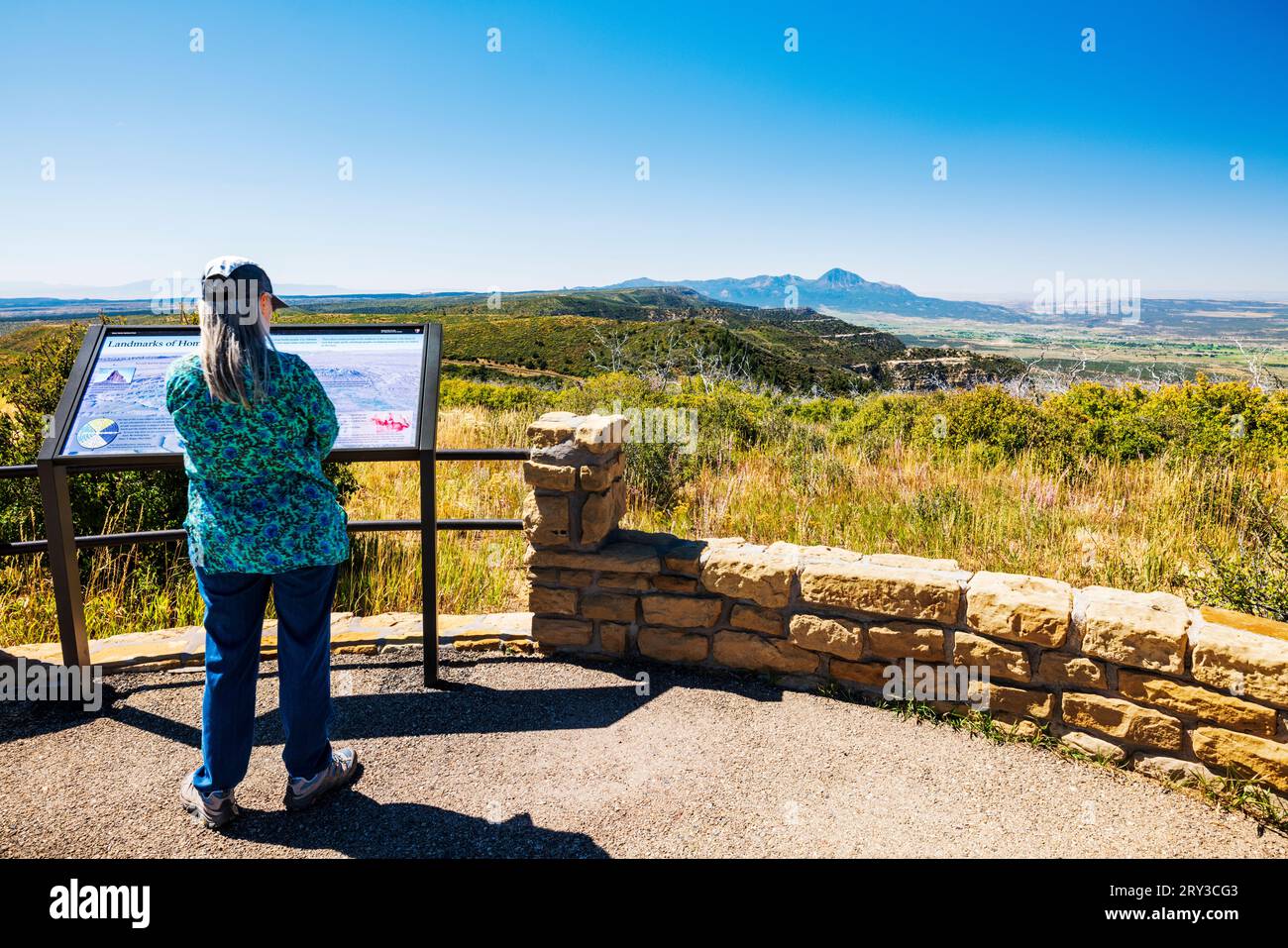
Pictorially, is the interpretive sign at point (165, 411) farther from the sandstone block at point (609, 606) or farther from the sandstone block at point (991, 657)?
the sandstone block at point (991, 657)

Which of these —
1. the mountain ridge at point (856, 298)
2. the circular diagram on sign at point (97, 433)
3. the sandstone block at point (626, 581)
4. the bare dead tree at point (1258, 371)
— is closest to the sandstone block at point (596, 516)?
the sandstone block at point (626, 581)

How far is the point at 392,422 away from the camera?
12.4 feet

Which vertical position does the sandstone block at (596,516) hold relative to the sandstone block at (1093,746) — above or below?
above

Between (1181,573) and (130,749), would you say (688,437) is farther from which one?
(130,749)

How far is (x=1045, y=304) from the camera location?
7.33 m

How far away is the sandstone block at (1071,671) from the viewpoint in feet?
10.8

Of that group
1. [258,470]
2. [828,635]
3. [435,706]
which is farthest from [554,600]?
[258,470]

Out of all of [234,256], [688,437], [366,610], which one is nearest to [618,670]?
[366,610]

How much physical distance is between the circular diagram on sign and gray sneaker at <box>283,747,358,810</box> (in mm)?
1905

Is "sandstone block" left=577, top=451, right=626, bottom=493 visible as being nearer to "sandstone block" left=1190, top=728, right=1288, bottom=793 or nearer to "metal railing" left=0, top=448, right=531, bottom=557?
"metal railing" left=0, top=448, right=531, bottom=557

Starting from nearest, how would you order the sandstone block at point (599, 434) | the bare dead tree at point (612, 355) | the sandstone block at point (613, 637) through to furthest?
the sandstone block at point (599, 434) → the sandstone block at point (613, 637) → the bare dead tree at point (612, 355)

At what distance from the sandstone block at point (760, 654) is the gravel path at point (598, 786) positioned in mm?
130

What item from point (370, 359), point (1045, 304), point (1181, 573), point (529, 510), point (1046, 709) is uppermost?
point (1045, 304)
